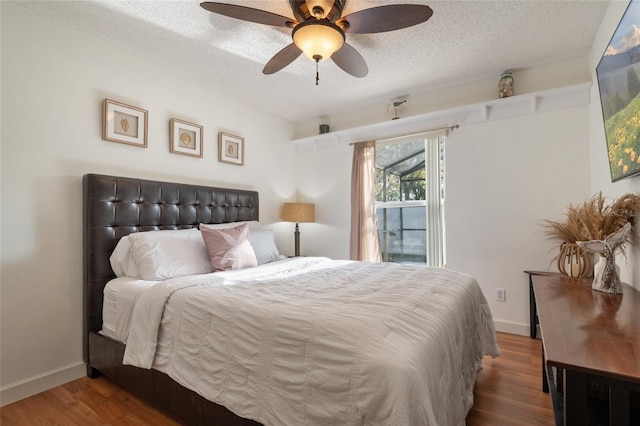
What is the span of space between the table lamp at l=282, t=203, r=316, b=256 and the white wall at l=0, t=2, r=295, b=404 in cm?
161

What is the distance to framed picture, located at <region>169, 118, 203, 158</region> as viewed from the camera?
2.76 meters

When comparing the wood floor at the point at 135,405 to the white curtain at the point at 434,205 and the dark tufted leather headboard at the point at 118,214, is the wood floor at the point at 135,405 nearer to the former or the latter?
the dark tufted leather headboard at the point at 118,214

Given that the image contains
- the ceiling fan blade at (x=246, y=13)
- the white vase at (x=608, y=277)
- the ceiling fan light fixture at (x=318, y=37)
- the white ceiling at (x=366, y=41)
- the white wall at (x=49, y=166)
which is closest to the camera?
the white vase at (x=608, y=277)

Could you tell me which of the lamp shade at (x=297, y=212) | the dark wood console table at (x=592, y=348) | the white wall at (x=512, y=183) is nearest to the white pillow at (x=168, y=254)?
the lamp shade at (x=297, y=212)

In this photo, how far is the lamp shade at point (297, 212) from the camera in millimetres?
3730

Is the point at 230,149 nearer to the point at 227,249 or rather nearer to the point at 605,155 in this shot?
the point at 227,249

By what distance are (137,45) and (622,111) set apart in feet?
10.8

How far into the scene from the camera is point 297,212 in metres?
3.74

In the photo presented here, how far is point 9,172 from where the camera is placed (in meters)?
1.86

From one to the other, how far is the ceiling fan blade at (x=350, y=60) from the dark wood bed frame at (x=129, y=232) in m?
1.71

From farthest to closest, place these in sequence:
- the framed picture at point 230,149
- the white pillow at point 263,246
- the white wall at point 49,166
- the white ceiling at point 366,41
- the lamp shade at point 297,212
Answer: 1. the lamp shade at point 297,212
2. the framed picture at point 230,149
3. the white pillow at point 263,246
4. the white ceiling at point 366,41
5. the white wall at point 49,166

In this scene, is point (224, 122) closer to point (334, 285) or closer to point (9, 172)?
point (9, 172)

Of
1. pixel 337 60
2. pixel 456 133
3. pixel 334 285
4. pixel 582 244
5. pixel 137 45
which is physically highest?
pixel 137 45

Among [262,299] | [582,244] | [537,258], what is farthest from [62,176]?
[537,258]
